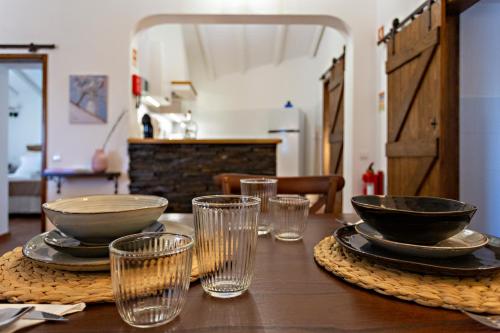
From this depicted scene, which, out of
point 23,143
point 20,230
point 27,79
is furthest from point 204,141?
point 23,143

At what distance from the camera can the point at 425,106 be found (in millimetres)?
2484

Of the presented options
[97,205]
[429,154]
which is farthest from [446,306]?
[429,154]

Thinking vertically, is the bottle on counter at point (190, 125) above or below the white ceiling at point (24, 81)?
below

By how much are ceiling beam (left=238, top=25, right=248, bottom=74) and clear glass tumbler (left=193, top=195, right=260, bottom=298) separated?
5864 millimetres

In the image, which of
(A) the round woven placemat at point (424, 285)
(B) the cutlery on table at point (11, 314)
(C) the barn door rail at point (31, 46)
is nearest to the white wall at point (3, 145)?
(C) the barn door rail at point (31, 46)

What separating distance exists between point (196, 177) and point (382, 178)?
6.16 feet

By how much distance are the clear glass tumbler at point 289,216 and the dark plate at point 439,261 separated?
0.22m

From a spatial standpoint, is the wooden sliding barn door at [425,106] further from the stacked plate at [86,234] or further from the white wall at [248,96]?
the white wall at [248,96]

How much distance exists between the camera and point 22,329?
1.38 ft

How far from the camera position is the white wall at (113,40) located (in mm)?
3369

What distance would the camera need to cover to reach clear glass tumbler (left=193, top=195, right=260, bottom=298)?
0.54 metres

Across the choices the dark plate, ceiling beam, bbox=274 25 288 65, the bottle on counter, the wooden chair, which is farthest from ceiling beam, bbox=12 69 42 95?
the dark plate

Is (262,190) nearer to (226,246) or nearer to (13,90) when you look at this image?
(226,246)

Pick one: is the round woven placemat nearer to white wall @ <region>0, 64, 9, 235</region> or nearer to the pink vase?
the pink vase
